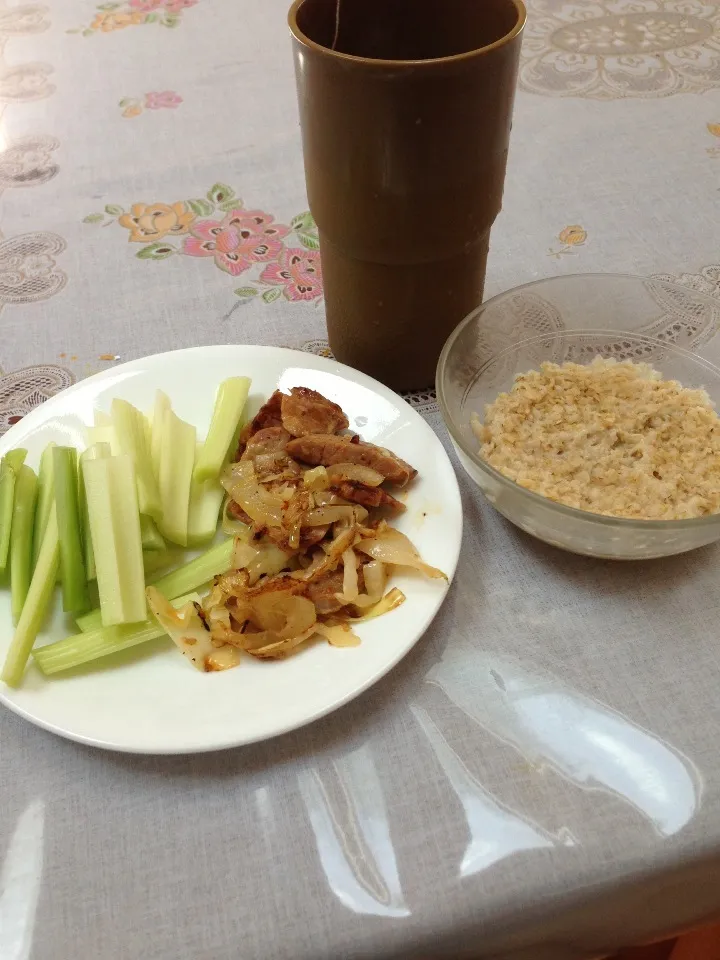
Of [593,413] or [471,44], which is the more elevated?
[471,44]

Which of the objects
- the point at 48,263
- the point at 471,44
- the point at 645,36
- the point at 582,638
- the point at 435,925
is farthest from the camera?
the point at 645,36

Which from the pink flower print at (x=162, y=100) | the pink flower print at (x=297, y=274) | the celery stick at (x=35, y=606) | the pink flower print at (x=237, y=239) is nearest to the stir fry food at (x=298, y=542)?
the celery stick at (x=35, y=606)

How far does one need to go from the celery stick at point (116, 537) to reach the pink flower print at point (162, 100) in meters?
1.02

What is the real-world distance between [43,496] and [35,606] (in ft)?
0.44

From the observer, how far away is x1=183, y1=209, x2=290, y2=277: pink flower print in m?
1.15

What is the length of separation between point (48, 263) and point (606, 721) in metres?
1.03

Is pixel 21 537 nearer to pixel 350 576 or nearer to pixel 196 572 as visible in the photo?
pixel 196 572

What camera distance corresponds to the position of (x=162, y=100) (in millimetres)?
1487

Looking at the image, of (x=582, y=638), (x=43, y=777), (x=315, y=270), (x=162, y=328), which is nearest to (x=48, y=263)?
(x=162, y=328)

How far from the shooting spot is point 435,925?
0.54 metres

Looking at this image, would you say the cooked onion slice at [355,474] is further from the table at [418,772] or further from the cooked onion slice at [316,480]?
the table at [418,772]

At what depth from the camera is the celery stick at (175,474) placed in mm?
752

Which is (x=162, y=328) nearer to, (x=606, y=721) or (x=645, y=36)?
(x=606, y=721)

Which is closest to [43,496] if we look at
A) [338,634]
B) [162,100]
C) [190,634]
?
[190,634]
